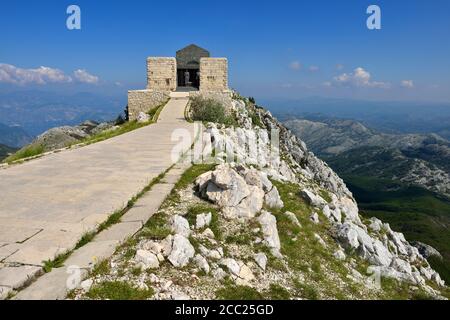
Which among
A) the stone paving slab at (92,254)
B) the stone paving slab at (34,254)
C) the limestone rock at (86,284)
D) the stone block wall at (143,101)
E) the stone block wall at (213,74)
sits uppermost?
the stone block wall at (213,74)

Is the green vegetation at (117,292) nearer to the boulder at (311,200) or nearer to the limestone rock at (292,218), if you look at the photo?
the limestone rock at (292,218)

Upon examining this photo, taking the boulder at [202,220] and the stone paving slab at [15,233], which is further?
the boulder at [202,220]

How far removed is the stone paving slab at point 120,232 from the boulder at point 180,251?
45.4 inches

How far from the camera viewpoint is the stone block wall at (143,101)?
122ft

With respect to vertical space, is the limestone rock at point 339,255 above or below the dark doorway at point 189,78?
below

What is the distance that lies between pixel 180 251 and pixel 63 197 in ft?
15.1

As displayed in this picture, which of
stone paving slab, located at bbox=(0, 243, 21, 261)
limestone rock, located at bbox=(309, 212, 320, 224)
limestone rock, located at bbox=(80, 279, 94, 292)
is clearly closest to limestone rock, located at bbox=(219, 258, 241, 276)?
limestone rock, located at bbox=(80, 279, 94, 292)

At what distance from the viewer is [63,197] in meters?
10.4

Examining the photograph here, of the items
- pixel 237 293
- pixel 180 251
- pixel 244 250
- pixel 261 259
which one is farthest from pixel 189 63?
pixel 237 293

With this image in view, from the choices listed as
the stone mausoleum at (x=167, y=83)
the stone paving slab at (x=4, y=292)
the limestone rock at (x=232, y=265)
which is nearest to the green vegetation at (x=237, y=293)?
the limestone rock at (x=232, y=265)

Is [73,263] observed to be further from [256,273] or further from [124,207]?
[256,273]

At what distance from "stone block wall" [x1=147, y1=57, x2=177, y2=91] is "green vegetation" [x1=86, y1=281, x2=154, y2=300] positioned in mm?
34639

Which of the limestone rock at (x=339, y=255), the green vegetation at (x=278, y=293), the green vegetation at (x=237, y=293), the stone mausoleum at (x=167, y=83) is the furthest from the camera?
the stone mausoleum at (x=167, y=83)

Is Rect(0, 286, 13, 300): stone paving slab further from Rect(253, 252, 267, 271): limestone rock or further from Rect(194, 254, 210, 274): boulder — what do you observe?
Rect(253, 252, 267, 271): limestone rock
